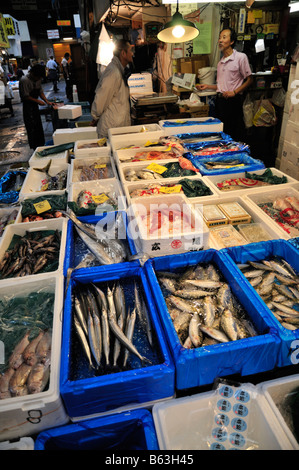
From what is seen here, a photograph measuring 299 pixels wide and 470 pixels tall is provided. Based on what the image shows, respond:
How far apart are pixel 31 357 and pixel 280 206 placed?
2808 millimetres

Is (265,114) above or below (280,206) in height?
above

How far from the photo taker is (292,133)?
18.2 feet

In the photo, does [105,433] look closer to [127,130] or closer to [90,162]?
[90,162]

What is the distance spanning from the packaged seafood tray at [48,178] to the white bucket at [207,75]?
5.06 meters

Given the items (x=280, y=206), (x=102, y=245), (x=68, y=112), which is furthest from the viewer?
(x=68, y=112)

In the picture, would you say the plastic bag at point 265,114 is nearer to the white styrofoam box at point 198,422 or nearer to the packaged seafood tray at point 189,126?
the packaged seafood tray at point 189,126

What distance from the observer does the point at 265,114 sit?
750 cm

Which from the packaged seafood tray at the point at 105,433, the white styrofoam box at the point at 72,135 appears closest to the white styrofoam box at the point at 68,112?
the white styrofoam box at the point at 72,135

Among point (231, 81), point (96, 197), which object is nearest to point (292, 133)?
point (231, 81)

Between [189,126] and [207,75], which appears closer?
[189,126]

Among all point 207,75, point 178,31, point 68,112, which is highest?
point 178,31

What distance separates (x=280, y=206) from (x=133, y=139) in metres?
2.76

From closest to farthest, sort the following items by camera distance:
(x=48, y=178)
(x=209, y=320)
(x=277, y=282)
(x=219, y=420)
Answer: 1. (x=219, y=420)
2. (x=209, y=320)
3. (x=277, y=282)
4. (x=48, y=178)
